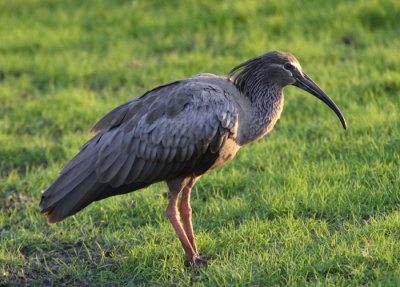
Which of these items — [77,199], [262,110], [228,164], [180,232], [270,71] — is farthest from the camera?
[228,164]

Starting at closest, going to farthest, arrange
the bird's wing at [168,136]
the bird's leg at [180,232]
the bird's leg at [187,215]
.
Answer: the bird's wing at [168,136]
the bird's leg at [180,232]
the bird's leg at [187,215]

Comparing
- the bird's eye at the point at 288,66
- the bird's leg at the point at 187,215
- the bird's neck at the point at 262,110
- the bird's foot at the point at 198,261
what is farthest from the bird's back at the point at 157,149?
the bird's foot at the point at 198,261

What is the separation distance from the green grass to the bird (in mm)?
597

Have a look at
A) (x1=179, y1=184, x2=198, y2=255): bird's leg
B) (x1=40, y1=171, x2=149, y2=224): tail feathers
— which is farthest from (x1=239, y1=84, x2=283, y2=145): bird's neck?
(x1=40, y1=171, x2=149, y2=224): tail feathers

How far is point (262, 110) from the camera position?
18.5 feet

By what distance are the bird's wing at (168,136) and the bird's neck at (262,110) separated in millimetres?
251

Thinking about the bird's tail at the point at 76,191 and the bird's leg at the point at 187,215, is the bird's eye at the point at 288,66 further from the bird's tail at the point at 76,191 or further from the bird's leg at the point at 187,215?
the bird's tail at the point at 76,191

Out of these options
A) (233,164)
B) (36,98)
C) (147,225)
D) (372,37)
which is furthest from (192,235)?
(372,37)

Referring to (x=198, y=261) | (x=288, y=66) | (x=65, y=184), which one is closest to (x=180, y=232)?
(x=198, y=261)

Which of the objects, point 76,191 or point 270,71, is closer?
point 76,191

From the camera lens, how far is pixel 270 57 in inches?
227

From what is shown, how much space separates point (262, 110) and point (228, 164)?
1718 mm

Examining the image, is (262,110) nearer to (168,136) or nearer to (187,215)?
(168,136)

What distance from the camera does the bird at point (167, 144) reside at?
5312 mm
